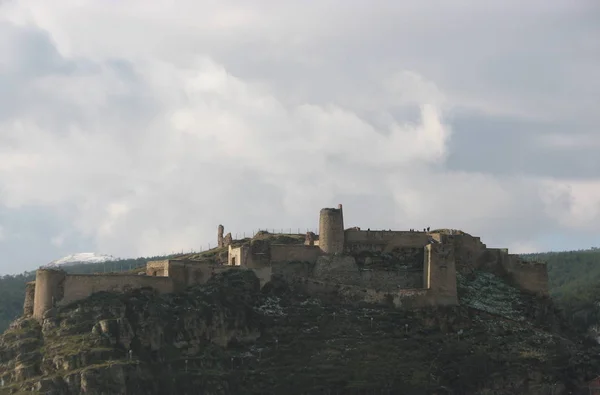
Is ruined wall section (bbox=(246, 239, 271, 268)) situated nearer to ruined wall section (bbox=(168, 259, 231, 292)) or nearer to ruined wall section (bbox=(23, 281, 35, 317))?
ruined wall section (bbox=(168, 259, 231, 292))

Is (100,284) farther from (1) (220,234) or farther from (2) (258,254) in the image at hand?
(1) (220,234)

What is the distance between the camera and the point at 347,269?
104m

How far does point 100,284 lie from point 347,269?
868 inches

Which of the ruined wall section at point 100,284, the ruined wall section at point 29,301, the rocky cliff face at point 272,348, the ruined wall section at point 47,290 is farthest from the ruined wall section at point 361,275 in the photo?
the ruined wall section at point 29,301

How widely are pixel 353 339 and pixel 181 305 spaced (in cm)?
1378

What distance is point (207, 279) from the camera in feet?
322

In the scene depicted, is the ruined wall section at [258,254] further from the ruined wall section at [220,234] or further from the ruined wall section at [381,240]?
the ruined wall section at [220,234]

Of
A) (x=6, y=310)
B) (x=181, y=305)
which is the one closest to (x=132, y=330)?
(x=181, y=305)

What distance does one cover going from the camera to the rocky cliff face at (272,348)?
87.0 metres

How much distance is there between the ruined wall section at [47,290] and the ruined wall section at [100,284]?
1.48 ft

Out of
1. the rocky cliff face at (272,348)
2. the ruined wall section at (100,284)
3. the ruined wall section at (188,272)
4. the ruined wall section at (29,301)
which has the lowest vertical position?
the rocky cliff face at (272,348)

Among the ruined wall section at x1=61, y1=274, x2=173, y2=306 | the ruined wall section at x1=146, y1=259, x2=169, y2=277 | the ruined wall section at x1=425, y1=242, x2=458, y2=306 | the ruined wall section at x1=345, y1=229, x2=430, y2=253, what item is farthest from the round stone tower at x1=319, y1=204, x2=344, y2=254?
the ruined wall section at x1=61, y1=274, x2=173, y2=306

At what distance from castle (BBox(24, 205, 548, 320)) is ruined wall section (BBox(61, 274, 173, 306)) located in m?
0.08

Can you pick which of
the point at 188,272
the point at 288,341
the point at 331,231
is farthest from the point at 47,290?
the point at 331,231
